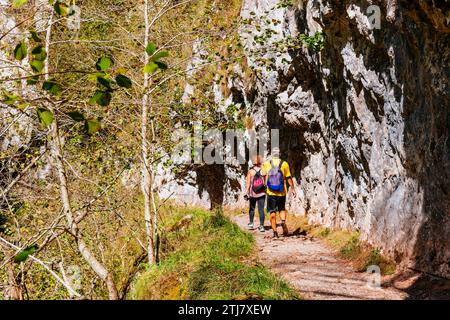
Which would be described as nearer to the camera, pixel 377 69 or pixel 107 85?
pixel 107 85

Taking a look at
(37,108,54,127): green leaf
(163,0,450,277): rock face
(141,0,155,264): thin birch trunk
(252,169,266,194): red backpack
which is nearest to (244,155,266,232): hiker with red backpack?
(252,169,266,194): red backpack

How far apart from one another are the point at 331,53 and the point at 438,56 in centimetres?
494

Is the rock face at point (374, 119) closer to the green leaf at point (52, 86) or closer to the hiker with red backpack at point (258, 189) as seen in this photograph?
the hiker with red backpack at point (258, 189)

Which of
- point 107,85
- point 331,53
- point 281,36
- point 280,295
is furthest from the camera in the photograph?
point 281,36

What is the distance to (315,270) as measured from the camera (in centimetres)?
804

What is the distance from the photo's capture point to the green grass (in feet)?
19.7

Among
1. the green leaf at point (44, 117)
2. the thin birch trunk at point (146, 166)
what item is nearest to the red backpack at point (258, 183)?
the thin birch trunk at point (146, 166)

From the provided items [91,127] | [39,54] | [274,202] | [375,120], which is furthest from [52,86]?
[274,202]

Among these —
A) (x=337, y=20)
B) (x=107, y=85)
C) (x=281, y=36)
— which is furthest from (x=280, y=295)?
(x=281, y=36)

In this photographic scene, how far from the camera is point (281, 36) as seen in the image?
47.1 ft

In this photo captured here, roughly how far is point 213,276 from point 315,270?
2447mm

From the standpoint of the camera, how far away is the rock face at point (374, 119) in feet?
21.2

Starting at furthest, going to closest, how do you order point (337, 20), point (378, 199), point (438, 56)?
1. point (337, 20)
2. point (378, 199)
3. point (438, 56)
